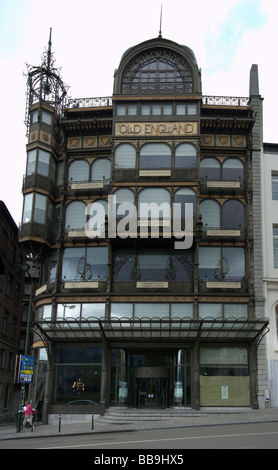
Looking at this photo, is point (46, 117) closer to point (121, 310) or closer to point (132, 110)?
point (132, 110)

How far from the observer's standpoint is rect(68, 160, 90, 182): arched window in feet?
129

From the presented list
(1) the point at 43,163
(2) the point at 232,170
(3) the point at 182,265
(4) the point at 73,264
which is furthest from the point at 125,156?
(3) the point at 182,265

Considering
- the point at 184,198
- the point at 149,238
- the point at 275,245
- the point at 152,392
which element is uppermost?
the point at 184,198

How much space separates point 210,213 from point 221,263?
11.9 feet

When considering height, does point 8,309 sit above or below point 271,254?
below

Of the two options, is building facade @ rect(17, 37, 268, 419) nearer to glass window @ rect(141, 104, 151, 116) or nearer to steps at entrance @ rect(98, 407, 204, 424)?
glass window @ rect(141, 104, 151, 116)

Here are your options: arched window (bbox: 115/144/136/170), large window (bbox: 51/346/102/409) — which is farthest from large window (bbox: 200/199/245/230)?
large window (bbox: 51/346/102/409)

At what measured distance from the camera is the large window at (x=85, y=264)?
36875mm

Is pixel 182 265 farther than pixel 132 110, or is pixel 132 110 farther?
pixel 132 110

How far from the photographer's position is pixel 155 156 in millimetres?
37438

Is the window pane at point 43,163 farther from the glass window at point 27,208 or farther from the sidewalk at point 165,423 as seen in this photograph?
the sidewalk at point 165,423

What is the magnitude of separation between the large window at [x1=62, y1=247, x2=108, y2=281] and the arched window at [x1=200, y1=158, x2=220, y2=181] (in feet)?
28.8

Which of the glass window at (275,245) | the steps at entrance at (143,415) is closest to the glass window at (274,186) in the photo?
the glass window at (275,245)

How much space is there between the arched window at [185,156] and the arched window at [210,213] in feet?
9.53
